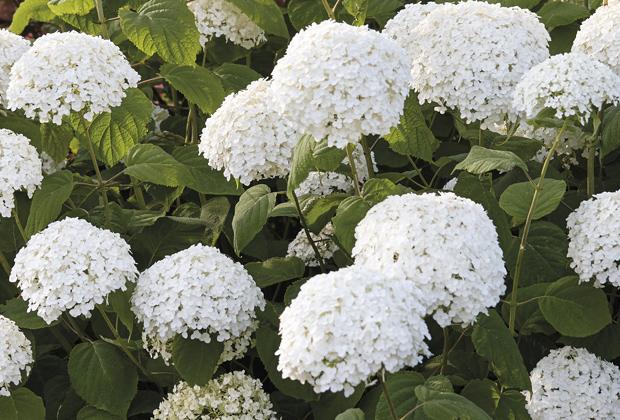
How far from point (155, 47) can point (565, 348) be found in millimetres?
1537

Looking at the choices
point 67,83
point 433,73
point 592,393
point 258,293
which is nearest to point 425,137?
point 433,73

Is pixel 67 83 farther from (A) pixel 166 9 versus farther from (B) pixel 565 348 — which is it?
(B) pixel 565 348

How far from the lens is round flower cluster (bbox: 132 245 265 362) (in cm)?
262

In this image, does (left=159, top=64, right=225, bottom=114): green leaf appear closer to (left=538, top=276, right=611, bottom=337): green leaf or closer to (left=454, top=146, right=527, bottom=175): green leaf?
(left=454, top=146, right=527, bottom=175): green leaf

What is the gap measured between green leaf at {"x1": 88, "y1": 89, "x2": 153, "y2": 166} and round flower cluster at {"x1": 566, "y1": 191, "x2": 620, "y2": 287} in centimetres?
130

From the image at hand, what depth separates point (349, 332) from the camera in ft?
6.65

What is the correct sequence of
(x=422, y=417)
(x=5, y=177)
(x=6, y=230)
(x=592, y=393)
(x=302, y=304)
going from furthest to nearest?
(x=6, y=230) → (x=5, y=177) → (x=592, y=393) → (x=422, y=417) → (x=302, y=304)

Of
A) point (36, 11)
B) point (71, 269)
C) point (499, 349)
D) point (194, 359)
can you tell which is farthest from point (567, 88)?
point (36, 11)

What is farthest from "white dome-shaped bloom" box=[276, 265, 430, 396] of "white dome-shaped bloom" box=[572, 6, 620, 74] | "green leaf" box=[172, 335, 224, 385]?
"white dome-shaped bloom" box=[572, 6, 620, 74]

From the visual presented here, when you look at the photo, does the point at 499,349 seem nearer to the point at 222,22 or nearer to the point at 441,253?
the point at 441,253

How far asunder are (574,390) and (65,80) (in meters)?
1.56

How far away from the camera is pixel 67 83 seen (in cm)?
283

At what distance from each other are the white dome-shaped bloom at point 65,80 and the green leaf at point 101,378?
2.05 feet

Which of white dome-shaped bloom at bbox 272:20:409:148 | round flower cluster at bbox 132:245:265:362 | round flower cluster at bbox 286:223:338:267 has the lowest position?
round flower cluster at bbox 286:223:338:267
